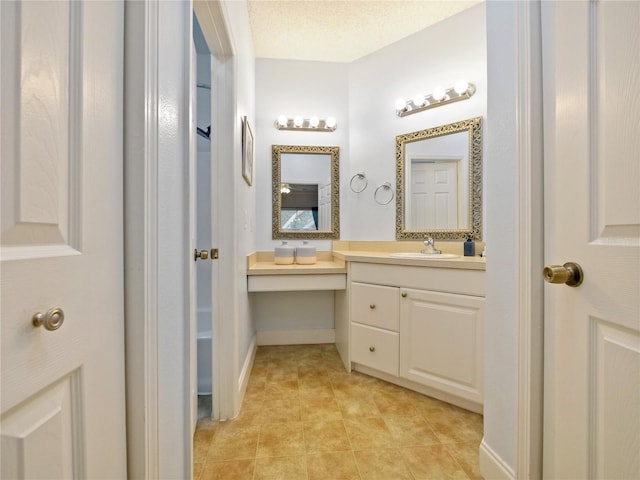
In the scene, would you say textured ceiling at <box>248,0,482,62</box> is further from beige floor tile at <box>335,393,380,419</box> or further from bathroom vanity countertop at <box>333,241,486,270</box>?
beige floor tile at <box>335,393,380,419</box>

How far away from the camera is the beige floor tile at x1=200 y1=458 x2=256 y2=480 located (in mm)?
1088

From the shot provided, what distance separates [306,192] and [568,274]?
201 cm

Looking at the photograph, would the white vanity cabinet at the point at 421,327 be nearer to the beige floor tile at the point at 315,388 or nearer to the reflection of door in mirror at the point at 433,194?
the beige floor tile at the point at 315,388

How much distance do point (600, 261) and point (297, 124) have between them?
2.25m

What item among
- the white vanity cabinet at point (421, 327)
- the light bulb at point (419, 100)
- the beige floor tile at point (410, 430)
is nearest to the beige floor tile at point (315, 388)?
the white vanity cabinet at point (421, 327)

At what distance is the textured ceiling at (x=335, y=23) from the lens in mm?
1917

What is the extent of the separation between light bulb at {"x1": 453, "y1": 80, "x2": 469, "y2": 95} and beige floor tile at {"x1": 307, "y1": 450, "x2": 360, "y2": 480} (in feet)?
7.49

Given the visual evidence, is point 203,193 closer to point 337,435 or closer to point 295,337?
point 295,337

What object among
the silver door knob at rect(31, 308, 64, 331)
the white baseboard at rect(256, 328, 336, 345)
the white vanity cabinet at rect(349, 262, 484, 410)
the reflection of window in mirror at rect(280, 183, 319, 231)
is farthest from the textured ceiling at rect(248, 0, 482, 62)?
the white baseboard at rect(256, 328, 336, 345)

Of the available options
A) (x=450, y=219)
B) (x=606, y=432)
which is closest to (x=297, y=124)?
(x=450, y=219)

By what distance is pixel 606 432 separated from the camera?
59cm

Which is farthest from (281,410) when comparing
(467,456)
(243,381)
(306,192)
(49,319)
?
(306,192)

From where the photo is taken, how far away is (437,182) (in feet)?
→ 6.95

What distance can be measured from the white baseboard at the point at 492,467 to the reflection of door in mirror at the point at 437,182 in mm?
1352
